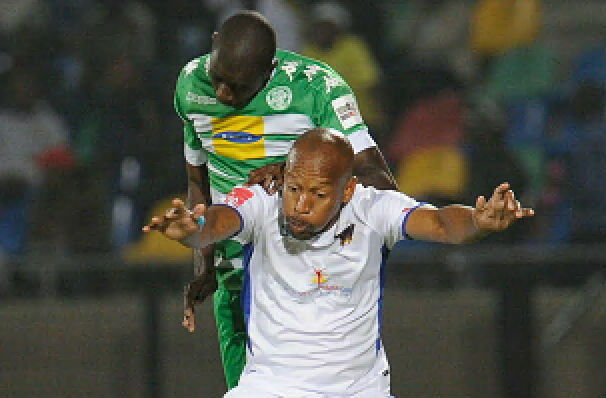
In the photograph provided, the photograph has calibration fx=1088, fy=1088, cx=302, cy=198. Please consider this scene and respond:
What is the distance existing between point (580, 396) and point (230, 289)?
7.03 feet

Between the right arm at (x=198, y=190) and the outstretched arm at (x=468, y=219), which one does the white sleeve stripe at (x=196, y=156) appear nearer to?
the right arm at (x=198, y=190)

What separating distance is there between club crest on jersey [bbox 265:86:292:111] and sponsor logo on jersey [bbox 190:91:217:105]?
17 centimetres

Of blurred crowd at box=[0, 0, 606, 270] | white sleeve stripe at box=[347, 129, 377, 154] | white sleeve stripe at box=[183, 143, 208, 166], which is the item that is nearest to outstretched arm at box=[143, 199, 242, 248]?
white sleeve stripe at box=[347, 129, 377, 154]

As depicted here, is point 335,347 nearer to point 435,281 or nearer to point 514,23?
point 435,281

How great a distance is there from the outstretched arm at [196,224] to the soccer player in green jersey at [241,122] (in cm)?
18

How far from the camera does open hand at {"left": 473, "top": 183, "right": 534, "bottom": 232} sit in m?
2.35

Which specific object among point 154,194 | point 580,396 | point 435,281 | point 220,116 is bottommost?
point 580,396

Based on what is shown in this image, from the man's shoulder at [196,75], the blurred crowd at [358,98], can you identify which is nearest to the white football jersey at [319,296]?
the man's shoulder at [196,75]

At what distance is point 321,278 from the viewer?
8.97 feet

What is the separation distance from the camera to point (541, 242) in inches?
199

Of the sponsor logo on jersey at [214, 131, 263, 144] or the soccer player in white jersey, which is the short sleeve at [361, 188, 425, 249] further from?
the sponsor logo on jersey at [214, 131, 263, 144]

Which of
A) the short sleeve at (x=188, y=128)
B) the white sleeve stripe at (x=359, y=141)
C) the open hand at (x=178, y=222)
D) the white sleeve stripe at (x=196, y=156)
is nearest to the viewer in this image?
the open hand at (x=178, y=222)

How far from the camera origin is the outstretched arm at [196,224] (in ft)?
7.68

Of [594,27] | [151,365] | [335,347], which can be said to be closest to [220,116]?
[335,347]
